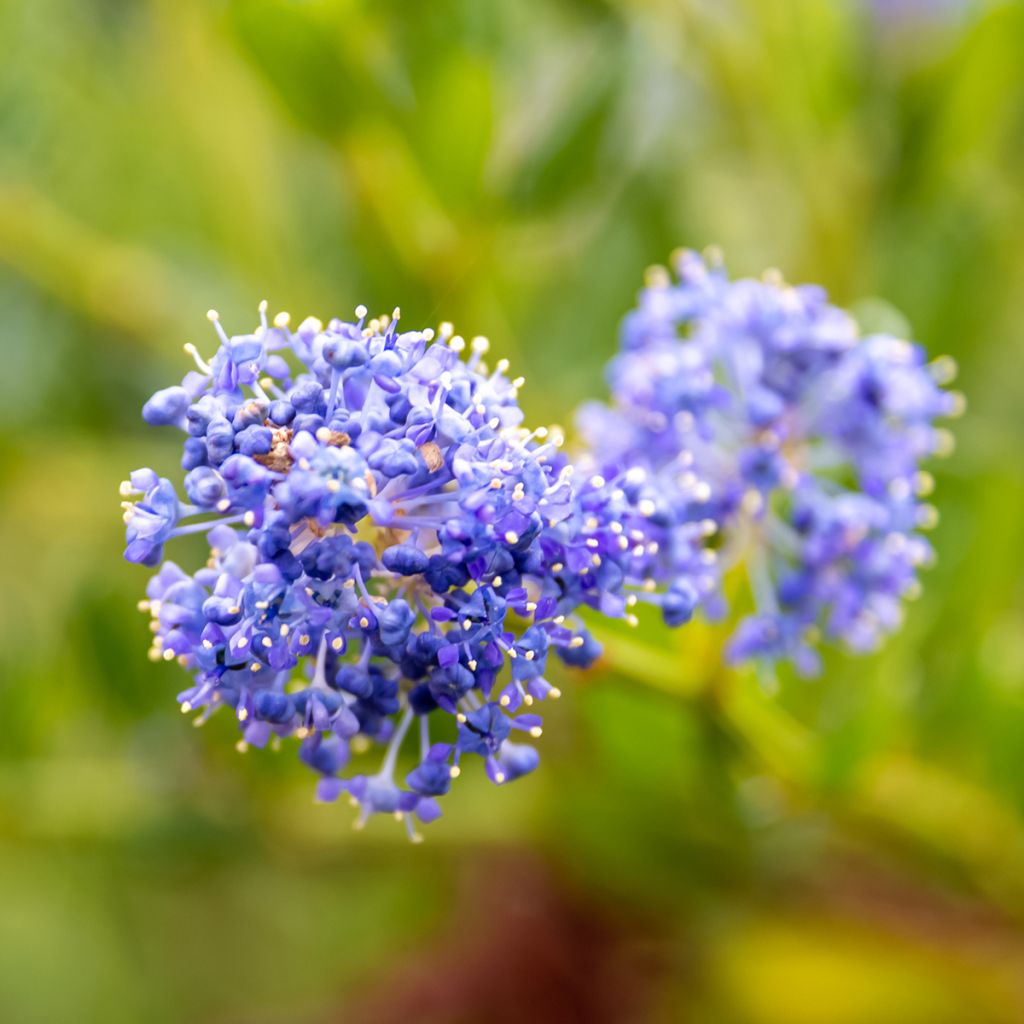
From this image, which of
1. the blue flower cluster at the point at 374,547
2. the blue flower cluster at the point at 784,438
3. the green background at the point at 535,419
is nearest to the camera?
the blue flower cluster at the point at 374,547

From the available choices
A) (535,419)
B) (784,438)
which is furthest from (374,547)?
(535,419)

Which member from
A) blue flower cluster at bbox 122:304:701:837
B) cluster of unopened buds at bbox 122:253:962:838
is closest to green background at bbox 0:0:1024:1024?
cluster of unopened buds at bbox 122:253:962:838

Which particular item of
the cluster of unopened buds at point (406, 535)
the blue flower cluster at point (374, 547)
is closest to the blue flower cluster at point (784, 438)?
the cluster of unopened buds at point (406, 535)

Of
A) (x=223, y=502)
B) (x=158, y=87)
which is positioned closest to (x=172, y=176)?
(x=158, y=87)

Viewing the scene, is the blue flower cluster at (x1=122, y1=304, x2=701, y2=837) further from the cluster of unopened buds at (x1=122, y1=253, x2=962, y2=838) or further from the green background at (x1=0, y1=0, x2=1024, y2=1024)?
the green background at (x1=0, y1=0, x2=1024, y2=1024)

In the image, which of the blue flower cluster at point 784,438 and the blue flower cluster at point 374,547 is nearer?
the blue flower cluster at point 374,547

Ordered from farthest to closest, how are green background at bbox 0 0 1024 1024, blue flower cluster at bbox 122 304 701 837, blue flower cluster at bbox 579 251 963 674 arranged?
green background at bbox 0 0 1024 1024, blue flower cluster at bbox 579 251 963 674, blue flower cluster at bbox 122 304 701 837

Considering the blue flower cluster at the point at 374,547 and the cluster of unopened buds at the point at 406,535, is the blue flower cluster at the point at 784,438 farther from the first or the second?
the blue flower cluster at the point at 374,547
